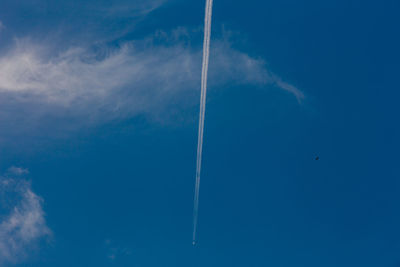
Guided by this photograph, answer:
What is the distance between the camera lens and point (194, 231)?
107 ft

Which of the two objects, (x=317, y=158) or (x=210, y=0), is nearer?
(x=210, y=0)

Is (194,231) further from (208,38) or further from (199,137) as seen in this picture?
(208,38)

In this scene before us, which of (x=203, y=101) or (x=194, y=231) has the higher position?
(x=203, y=101)

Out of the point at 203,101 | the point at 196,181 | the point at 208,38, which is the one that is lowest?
the point at 196,181

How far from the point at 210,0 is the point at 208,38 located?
572cm

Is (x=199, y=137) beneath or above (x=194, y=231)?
above

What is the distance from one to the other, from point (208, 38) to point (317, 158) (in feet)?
103

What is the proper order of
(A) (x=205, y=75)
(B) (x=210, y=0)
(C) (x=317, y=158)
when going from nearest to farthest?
1. (B) (x=210, y=0)
2. (A) (x=205, y=75)
3. (C) (x=317, y=158)

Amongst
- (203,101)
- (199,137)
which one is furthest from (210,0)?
(199,137)

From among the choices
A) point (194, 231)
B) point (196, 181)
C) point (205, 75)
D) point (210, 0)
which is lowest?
point (194, 231)

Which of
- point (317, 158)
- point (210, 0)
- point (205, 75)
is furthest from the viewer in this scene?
point (317, 158)

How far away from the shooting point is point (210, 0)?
85.0 feet

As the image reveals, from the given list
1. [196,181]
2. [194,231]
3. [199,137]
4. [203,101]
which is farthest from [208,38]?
[194,231]

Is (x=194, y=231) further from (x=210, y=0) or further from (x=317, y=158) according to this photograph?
(x=210, y=0)
